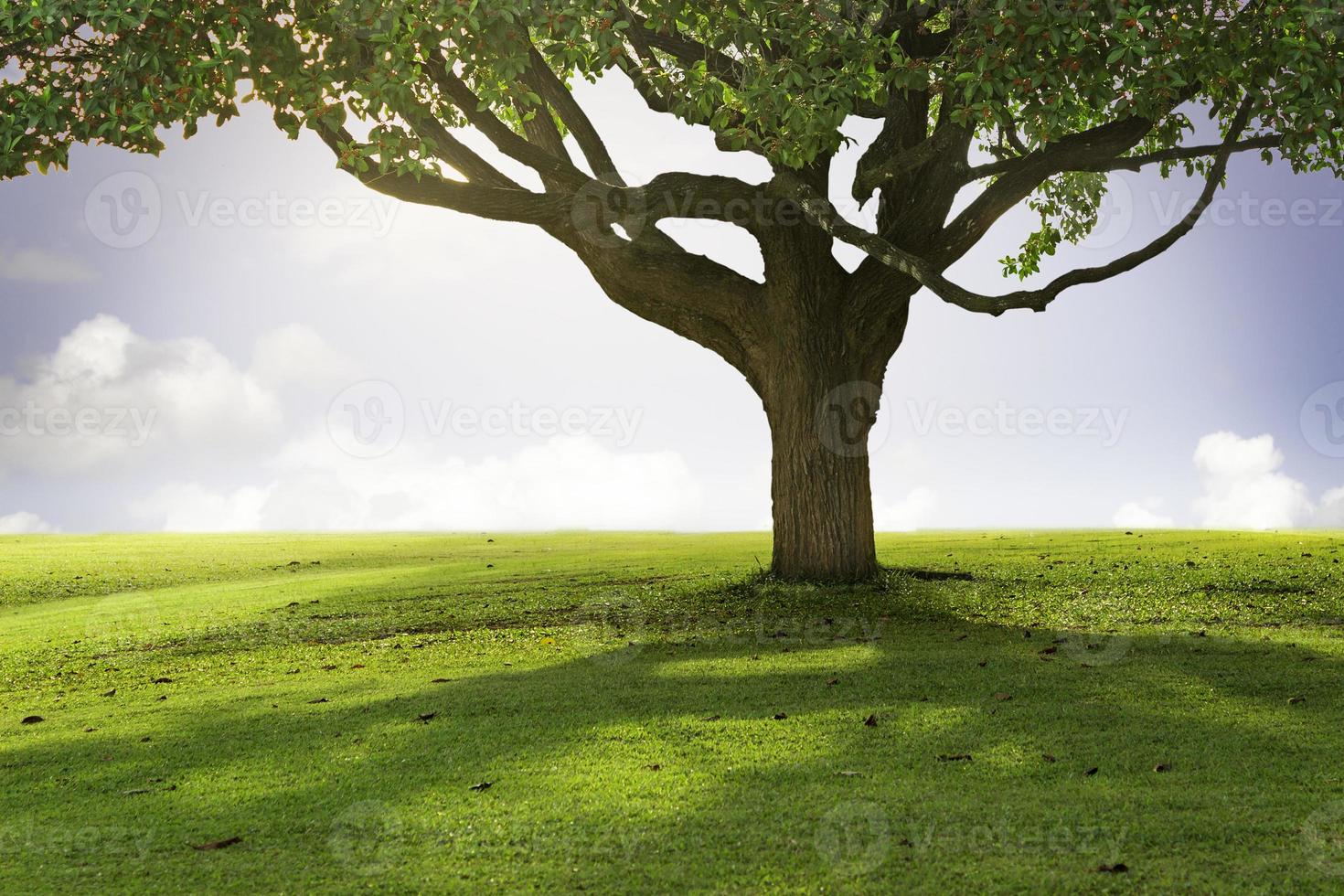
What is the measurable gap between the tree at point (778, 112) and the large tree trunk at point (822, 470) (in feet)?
0.12

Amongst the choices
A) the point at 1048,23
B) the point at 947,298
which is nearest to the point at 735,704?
the point at 947,298

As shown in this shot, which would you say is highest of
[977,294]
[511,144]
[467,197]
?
[511,144]

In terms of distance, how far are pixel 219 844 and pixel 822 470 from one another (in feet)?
41.6

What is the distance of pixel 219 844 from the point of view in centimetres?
615

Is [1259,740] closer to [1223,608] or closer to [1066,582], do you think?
[1223,608]

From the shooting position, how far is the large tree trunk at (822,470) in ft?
58.0

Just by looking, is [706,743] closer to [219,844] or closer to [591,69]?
[219,844]

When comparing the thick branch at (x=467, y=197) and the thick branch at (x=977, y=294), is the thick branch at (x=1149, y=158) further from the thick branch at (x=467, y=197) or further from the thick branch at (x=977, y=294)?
the thick branch at (x=467, y=197)

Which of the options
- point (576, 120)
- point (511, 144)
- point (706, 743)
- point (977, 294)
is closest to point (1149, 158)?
point (977, 294)

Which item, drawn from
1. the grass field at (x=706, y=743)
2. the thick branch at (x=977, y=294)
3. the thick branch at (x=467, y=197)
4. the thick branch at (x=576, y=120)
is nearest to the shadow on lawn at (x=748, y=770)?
→ the grass field at (x=706, y=743)

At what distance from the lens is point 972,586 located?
58.9 feet

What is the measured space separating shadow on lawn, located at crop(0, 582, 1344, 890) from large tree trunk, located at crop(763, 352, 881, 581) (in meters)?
6.02

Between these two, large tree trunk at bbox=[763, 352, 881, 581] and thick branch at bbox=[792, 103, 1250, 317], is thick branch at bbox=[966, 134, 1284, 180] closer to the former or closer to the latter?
thick branch at bbox=[792, 103, 1250, 317]

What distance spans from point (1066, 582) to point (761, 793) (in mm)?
13207
